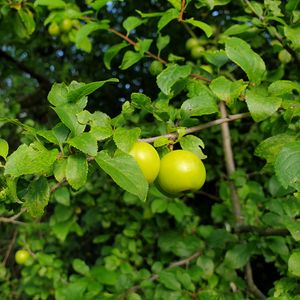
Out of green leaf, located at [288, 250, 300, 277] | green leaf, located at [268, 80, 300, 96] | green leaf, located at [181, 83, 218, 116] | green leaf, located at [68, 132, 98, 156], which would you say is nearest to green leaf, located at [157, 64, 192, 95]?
green leaf, located at [181, 83, 218, 116]

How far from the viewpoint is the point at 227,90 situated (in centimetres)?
100

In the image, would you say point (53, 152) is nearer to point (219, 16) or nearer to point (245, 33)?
point (245, 33)

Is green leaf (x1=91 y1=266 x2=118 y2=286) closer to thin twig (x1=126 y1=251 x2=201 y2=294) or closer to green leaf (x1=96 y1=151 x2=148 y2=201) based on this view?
thin twig (x1=126 y1=251 x2=201 y2=294)

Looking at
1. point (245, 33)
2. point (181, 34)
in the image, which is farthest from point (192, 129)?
point (181, 34)

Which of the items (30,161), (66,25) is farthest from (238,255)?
(66,25)

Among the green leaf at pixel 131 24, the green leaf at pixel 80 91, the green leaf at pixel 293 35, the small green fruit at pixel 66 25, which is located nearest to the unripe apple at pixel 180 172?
the green leaf at pixel 80 91

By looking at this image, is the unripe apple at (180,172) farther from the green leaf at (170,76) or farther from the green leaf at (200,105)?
the green leaf at (170,76)

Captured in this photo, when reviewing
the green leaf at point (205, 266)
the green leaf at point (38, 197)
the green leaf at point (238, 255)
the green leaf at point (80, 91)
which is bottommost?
the green leaf at point (205, 266)

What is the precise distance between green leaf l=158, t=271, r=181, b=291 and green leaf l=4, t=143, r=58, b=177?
836 mm

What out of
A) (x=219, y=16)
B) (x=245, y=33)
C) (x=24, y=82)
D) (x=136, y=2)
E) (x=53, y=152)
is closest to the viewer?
(x=53, y=152)

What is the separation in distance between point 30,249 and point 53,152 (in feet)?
5.69

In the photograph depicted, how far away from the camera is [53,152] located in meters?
0.80

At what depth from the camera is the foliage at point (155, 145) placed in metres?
0.84

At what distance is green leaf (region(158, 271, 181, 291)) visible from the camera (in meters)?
1.48
